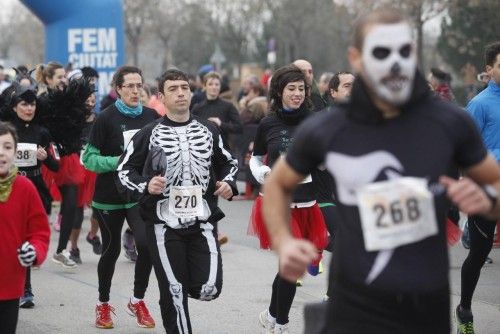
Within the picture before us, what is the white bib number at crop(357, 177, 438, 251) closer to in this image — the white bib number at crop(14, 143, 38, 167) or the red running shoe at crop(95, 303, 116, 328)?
the red running shoe at crop(95, 303, 116, 328)

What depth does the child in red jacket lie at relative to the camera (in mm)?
5641

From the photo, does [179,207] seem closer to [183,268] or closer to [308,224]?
[183,268]

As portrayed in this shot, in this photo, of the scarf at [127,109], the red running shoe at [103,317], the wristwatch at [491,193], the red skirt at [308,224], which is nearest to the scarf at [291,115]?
the red skirt at [308,224]

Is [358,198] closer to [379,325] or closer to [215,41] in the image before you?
[379,325]

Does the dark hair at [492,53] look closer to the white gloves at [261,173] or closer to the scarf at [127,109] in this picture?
the white gloves at [261,173]

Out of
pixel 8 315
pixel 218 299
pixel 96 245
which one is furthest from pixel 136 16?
pixel 8 315

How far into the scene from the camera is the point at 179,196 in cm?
670

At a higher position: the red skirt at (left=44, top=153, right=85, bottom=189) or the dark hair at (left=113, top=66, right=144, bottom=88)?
the dark hair at (left=113, top=66, right=144, bottom=88)

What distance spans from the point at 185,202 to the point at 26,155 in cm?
275

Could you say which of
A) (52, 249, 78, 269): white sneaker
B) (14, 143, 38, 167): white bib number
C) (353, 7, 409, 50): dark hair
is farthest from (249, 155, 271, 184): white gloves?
(52, 249, 78, 269): white sneaker

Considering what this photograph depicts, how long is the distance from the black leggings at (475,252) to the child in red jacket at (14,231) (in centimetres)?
300

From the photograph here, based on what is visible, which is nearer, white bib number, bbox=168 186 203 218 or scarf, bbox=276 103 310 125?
white bib number, bbox=168 186 203 218

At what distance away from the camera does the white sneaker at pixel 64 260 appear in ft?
36.4

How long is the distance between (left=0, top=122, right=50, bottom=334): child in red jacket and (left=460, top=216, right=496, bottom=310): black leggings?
3.00m
